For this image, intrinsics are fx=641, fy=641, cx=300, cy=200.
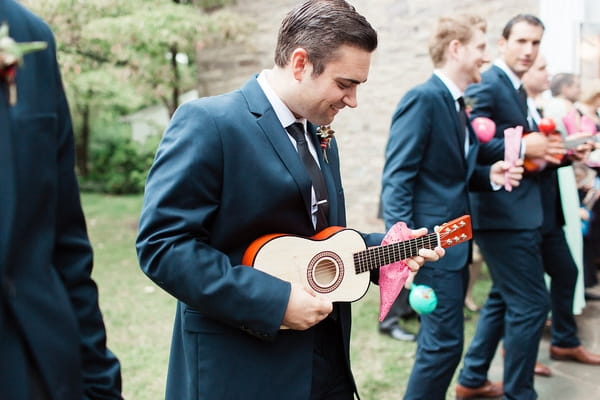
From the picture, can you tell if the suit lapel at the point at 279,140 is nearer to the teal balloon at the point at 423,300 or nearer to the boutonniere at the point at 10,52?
the boutonniere at the point at 10,52

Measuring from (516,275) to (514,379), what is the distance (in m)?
0.62

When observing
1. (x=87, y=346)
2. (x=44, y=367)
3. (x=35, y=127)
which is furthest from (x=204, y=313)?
(x=35, y=127)

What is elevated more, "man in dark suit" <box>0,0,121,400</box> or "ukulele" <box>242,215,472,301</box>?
"man in dark suit" <box>0,0,121,400</box>

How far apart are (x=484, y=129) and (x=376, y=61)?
184 inches

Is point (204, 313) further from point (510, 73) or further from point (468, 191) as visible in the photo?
point (510, 73)

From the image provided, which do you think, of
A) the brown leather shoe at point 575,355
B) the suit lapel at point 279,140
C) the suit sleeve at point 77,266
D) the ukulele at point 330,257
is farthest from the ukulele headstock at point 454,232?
the brown leather shoe at point 575,355

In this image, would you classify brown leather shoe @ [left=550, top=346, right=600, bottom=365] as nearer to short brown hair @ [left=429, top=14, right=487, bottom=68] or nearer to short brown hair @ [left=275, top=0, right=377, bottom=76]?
short brown hair @ [left=429, top=14, right=487, bottom=68]

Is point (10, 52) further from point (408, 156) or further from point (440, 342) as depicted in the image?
point (440, 342)

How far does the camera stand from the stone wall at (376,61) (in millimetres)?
7684

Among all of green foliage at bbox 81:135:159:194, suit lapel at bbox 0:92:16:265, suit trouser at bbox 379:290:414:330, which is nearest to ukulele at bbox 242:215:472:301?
suit lapel at bbox 0:92:16:265

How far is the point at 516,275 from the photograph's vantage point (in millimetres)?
3842

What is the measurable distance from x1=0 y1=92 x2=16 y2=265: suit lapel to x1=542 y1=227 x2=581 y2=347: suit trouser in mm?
4012

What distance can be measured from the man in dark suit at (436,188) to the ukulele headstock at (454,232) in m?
0.75

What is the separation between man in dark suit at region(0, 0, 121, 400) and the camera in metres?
1.23
